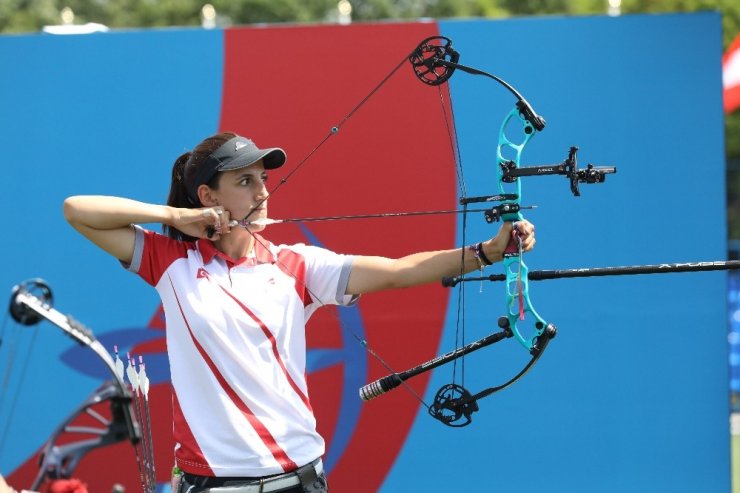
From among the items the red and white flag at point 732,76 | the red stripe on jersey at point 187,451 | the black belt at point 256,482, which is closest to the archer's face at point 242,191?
the red stripe on jersey at point 187,451

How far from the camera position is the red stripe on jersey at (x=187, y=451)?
223 cm

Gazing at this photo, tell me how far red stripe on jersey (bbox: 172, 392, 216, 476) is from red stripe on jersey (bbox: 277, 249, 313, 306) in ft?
1.14

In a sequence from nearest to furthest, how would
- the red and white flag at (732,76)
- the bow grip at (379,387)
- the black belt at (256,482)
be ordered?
the black belt at (256,482) < the bow grip at (379,387) < the red and white flag at (732,76)

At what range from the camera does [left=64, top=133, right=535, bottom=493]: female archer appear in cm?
223

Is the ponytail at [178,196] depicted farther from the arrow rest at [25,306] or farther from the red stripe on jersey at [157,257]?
the arrow rest at [25,306]

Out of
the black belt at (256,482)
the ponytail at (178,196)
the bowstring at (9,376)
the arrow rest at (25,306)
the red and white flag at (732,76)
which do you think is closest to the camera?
the black belt at (256,482)

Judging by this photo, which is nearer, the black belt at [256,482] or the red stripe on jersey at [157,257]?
the black belt at [256,482]

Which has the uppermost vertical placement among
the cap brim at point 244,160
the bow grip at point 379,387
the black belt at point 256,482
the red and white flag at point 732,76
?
the red and white flag at point 732,76

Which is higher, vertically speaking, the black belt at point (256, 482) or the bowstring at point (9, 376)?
the bowstring at point (9, 376)

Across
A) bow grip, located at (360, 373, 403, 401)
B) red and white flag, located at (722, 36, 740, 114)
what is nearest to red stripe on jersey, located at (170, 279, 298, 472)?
bow grip, located at (360, 373, 403, 401)

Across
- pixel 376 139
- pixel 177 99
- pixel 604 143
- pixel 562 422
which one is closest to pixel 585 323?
pixel 562 422

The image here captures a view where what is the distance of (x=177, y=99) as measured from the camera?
3758 millimetres

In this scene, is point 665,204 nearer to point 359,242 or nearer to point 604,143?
point 604,143

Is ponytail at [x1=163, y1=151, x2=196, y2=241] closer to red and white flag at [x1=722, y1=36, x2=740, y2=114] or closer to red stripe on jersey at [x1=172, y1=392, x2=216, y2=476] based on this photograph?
red stripe on jersey at [x1=172, y1=392, x2=216, y2=476]
